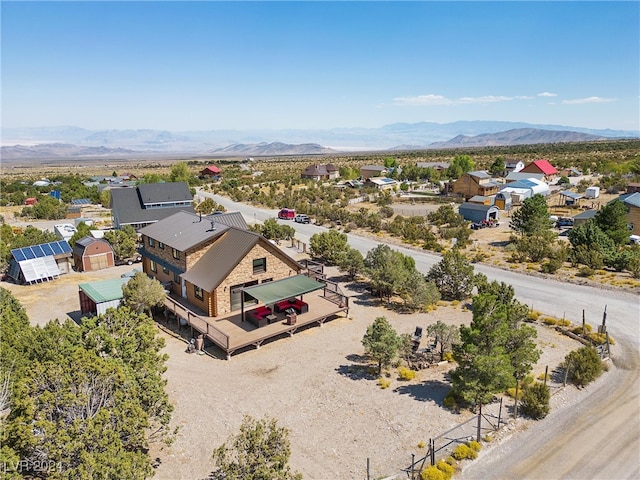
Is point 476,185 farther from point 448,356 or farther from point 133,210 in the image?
point 448,356

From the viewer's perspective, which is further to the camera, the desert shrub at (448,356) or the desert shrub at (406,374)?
the desert shrub at (448,356)

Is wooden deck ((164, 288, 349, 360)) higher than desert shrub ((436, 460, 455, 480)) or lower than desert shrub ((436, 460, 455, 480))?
higher

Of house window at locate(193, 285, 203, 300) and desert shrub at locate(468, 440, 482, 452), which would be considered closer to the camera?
desert shrub at locate(468, 440, 482, 452)

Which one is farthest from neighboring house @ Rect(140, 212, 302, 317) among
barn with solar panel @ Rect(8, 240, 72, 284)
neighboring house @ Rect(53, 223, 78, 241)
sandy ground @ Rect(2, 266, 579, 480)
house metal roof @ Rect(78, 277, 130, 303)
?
neighboring house @ Rect(53, 223, 78, 241)

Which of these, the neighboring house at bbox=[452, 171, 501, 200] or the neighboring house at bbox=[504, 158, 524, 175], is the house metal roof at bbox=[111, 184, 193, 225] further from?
the neighboring house at bbox=[504, 158, 524, 175]

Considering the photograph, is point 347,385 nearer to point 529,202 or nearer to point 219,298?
point 219,298

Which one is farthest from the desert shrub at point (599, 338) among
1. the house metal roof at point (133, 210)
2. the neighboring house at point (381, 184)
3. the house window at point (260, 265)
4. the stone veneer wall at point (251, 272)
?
the neighboring house at point (381, 184)

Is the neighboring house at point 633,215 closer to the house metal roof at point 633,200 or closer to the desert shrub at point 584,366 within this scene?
the house metal roof at point 633,200
